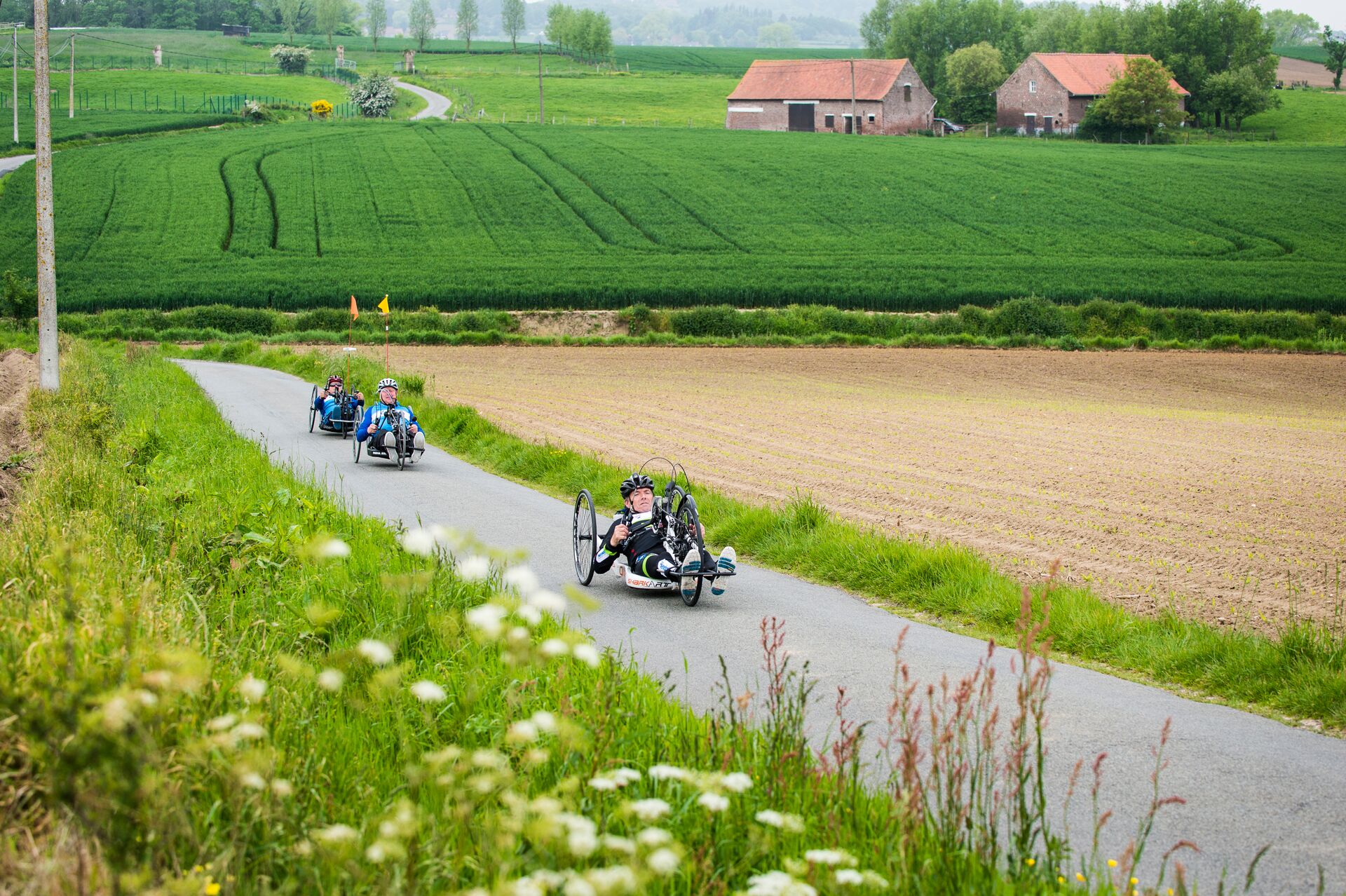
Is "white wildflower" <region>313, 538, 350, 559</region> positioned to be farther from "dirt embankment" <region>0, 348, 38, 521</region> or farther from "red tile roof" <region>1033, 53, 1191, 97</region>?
"red tile roof" <region>1033, 53, 1191, 97</region>

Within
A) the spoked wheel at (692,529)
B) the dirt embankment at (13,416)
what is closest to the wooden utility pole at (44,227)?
the dirt embankment at (13,416)

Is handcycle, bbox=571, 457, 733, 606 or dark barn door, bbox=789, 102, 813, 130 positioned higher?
dark barn door, bbox=789, 102, 813, 130

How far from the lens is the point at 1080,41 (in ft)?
519

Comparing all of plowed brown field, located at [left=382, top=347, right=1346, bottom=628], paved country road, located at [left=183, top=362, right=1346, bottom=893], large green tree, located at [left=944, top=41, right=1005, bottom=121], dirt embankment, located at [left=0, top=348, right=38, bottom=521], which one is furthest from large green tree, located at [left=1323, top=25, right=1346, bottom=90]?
paved country road, located at [left=183, top=362, right=1346, bottom=893]

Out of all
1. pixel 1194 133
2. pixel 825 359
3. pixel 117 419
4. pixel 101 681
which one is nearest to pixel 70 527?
pixel 101 681

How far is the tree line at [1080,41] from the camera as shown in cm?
12738

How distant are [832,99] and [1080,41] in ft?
178

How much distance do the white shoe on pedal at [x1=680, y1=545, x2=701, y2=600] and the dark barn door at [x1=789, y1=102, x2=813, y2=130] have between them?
Answer: 4600 inches

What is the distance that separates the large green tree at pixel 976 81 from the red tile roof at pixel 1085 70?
23.6 ft

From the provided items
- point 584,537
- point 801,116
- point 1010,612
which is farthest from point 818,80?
point 1010,612

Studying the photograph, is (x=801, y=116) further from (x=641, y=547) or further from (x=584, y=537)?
(x=641, y=547)

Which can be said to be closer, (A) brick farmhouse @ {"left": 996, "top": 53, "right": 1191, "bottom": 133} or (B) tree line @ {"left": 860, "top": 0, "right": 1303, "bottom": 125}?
(A) brick farmhouse @ {"left": 996, "top": 53, "right": 1191, "bottom": 133}

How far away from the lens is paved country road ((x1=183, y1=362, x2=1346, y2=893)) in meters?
6.03

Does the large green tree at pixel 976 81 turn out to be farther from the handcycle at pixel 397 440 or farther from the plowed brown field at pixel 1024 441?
the handcycle at pixel 397 440
